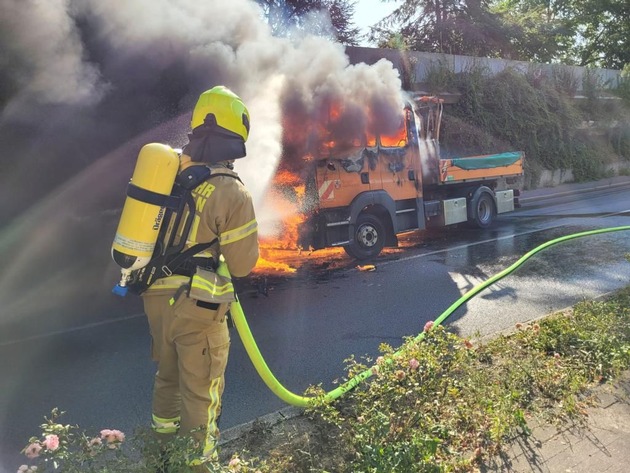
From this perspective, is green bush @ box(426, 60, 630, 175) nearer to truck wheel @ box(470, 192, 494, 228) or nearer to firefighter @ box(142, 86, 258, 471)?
truck wheel @ box(470, 192, 494, 228)

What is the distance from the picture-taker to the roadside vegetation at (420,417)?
225 cm

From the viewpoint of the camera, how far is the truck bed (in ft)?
32.7

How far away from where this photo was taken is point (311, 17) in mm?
17406

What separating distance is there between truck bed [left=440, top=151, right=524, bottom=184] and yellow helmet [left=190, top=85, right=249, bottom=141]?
7.87m

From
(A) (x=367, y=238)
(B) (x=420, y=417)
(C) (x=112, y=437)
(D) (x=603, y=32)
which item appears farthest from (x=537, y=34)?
(C) (x=112, y=437)

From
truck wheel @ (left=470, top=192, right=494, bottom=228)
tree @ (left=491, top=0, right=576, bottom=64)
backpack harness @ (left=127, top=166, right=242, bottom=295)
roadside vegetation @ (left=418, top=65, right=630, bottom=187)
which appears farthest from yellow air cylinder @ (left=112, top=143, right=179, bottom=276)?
tree @ (left=491, top=0, right=576, bottom=64)

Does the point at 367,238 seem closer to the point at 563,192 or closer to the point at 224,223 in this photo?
the point at 224,223

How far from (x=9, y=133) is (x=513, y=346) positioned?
663cm

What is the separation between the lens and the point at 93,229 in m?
7.19

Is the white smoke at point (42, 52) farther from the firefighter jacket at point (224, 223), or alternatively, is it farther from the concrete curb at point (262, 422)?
the concrete curb at point (262, 422)

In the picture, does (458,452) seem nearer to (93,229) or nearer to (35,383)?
(35,383)

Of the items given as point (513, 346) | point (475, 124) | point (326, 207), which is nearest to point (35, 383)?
point (513, 346)

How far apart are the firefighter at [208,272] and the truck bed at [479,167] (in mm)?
7953

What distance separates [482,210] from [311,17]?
1017 centimetres
